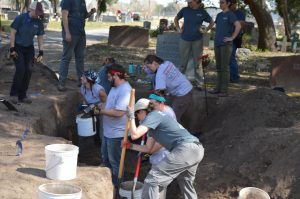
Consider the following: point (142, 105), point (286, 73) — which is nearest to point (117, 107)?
point (142, 105)

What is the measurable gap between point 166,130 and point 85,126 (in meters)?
2.79

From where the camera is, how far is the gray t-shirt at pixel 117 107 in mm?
6363

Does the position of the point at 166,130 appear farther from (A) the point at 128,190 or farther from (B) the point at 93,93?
(B) the point at 93,93

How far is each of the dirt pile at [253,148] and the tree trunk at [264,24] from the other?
40.2ft

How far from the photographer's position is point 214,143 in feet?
27.2

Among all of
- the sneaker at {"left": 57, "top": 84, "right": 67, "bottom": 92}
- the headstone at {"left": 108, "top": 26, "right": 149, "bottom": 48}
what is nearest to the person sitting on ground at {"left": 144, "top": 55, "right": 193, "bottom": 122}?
the sneaker at {"left": 57, "top": 84, "right": 67, "bottom": 92}

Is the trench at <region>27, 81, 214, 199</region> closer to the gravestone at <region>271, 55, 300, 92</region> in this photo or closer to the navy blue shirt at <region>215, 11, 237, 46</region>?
the navy blue shirt at <region>215, 11, 237, 46</region>

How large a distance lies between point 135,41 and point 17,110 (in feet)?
44.8

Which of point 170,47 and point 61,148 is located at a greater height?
point 170,47

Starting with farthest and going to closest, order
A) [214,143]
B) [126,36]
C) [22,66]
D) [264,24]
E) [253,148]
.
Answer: [264,24], [126,36], [214,143], [22,66], [253,148]

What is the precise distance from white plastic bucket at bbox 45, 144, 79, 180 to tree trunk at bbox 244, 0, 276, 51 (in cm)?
1663

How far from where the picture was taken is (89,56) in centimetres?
1653

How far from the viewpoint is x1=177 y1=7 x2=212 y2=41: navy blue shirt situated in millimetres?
9773

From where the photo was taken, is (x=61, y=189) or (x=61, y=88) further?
(x=61, y=88)
